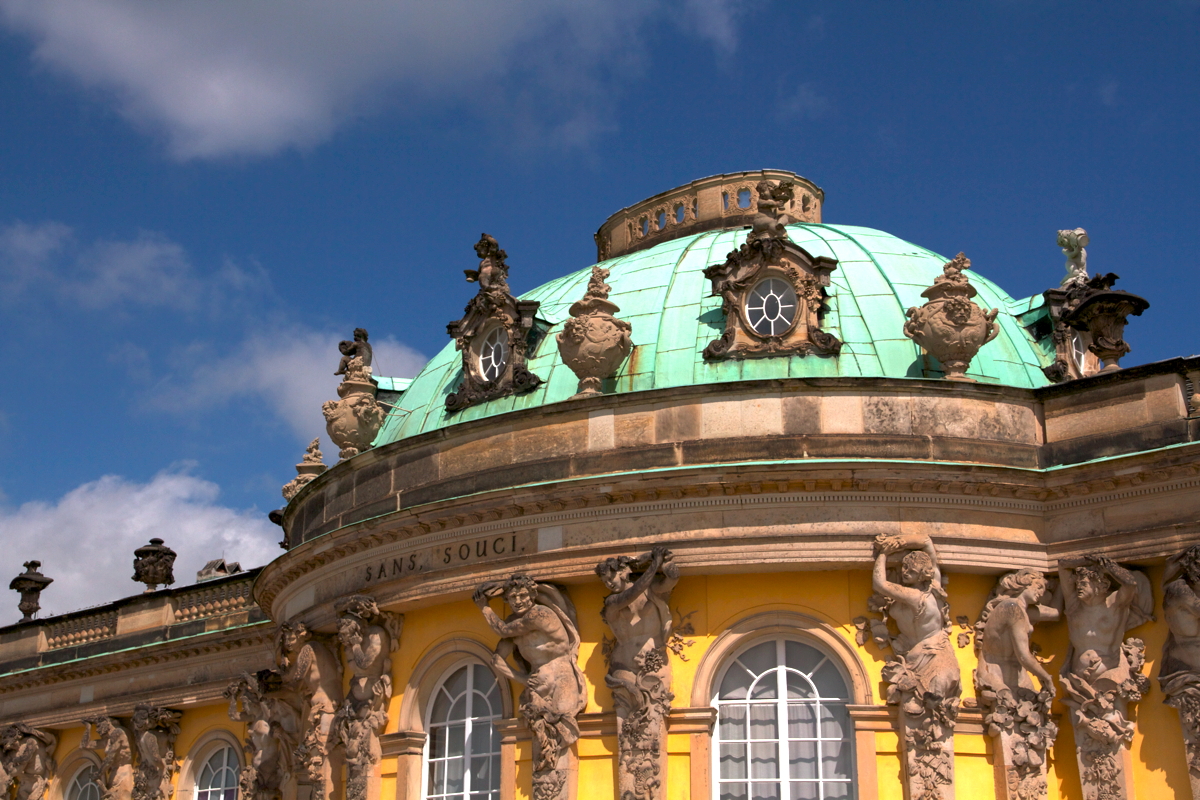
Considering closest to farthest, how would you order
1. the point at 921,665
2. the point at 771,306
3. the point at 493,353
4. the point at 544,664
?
the point at 921,665
the point at 544,664
the point at 771,306
the point at 493,353

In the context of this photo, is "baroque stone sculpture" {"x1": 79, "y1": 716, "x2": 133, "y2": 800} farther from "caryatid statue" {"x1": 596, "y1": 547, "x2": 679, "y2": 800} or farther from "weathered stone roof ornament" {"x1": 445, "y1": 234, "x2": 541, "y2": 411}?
"caryatid statue" {"x1": 596, "y1": 547, "x2": 679, "y2": 800}

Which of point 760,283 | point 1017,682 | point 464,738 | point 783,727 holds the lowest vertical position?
point 783,727

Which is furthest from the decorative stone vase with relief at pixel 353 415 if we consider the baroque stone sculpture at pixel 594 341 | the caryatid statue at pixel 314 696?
the baroque stone sculpture at pixel 594 341

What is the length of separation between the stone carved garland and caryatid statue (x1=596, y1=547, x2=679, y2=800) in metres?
2.70

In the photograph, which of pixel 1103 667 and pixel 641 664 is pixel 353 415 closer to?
pixel 641 664

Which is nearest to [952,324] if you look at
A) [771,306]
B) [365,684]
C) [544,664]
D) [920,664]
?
[771,306]

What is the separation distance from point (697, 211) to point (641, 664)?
10910 millimetres

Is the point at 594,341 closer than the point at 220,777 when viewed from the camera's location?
Yes

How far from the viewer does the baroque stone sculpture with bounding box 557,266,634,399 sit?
20578 mm

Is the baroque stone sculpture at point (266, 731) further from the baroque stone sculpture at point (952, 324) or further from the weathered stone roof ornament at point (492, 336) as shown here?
the baroque stone sculpture at point (952, 324)

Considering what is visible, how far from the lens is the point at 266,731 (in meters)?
25.0

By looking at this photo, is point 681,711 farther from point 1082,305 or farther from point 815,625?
point 1082,305

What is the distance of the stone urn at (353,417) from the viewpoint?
79.9 ft

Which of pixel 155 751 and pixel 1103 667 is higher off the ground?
pixel 155 751
